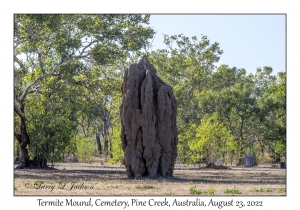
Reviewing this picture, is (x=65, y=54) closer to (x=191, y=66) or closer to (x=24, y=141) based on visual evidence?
(x=24, y=141)

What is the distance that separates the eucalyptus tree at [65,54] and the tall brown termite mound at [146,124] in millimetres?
6799

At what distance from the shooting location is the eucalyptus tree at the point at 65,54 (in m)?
26.7

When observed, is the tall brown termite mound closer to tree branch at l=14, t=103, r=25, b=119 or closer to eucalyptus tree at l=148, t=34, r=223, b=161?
tree branch at l=14, t=103, r=25, b=119

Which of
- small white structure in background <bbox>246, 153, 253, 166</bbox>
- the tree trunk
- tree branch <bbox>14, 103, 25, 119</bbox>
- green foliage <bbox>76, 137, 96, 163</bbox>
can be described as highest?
tree branch <bbox>14, 103, 25, 119</bbox>

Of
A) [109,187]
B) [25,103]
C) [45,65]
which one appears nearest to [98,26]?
[45,65]

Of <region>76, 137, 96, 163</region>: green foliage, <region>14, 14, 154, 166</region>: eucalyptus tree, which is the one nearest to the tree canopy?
<region>14, 14, 154, 166</region>: eucalyptus tree

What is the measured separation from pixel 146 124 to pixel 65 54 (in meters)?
8.11

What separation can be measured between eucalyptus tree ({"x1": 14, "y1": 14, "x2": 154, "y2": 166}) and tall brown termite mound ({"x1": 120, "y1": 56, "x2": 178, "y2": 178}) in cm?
680

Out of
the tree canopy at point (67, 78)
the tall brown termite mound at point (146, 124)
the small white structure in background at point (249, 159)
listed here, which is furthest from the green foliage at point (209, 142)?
the tall brown termite mound at point (146, 124)

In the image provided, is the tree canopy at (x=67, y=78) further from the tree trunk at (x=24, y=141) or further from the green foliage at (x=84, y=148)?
the green foliage at (x=84, y=148)

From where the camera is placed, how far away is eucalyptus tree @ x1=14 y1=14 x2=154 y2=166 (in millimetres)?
26656

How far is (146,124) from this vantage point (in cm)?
2014

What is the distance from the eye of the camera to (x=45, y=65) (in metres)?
29.4

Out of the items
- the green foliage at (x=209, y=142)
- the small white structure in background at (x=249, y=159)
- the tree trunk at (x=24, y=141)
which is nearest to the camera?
the tree trunk at (x=24, y=141)
